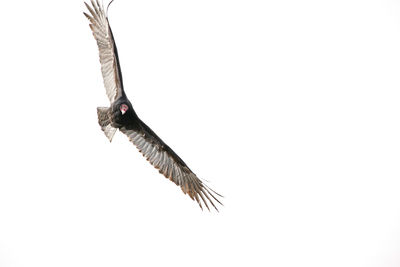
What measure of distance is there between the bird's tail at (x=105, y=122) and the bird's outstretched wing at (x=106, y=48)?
30cm

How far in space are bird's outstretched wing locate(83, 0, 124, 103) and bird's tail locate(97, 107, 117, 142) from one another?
1.00ft

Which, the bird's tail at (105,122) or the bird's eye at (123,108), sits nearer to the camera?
the bird's eye at (123,108)

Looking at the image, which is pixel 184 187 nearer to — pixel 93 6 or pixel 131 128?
pixel 131 128

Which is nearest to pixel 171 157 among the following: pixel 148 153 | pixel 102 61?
pixel 148 153

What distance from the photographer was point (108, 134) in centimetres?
953

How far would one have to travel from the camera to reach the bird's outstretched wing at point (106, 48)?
884 cm

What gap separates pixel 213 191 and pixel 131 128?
2008mm

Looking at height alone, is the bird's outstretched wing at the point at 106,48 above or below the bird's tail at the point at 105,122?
above

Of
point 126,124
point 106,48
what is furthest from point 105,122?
point 106,48

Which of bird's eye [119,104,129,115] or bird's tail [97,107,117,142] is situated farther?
bird's tail [97,107,117,142]

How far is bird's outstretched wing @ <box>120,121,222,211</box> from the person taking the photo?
9.47 m

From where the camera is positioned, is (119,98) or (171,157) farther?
(171,157)

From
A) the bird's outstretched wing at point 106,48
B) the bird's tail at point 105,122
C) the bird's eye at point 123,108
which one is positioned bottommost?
the bird's tail at point 105,122

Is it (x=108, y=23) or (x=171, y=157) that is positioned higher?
(x=108, y=23)
